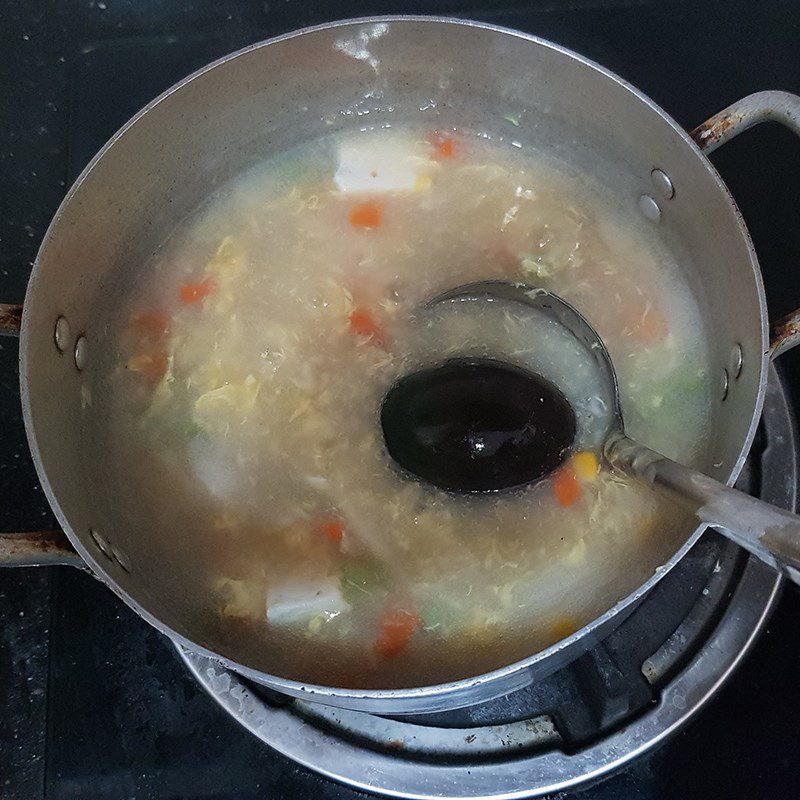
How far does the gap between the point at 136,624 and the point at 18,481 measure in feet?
0.90

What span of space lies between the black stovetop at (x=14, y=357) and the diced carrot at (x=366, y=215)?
1.22ft

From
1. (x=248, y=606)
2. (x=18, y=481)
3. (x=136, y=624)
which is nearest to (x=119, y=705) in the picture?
(x=136, y=624)

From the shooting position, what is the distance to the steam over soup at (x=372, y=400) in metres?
0.86

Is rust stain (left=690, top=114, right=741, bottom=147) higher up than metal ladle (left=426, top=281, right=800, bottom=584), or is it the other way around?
rust stain (left=690, top=114, right=741, bottom=147)

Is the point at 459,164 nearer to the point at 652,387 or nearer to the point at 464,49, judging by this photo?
the point at 464,49

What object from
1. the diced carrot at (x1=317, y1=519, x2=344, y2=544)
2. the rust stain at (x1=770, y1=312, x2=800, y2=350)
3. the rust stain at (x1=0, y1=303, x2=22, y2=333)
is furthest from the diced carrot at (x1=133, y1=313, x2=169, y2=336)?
the rust stain at (x1=770, y1=312, x2=800, y2=350)

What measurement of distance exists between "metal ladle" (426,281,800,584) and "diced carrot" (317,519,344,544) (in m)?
0.29

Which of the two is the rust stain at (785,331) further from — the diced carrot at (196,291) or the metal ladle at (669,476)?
the diced carrot at (196,291)

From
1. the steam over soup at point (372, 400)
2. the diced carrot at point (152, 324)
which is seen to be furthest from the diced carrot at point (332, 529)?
the diced carrot at point (152, 324)

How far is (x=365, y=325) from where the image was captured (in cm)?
99

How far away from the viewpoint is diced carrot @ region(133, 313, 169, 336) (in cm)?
101

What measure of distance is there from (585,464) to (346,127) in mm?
570

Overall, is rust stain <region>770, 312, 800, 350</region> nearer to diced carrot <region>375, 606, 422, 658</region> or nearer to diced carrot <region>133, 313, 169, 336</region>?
diced carrot <region>375, 606, 422, 658</region>

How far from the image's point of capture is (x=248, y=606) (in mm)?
879
